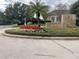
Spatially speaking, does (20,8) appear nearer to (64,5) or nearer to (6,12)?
(6,12)

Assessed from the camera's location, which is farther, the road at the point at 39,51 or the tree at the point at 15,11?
the tree at the point at 15,11

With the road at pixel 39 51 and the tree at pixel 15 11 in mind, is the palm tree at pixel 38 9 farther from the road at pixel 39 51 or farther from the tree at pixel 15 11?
the road at pixel 39 51

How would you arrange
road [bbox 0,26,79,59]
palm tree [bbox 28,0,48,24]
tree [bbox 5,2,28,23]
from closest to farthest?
road [bbox 0,26,79,59] → palm tree [bbox 28,0,48,24] → tree [bbox 5,2,28,23]

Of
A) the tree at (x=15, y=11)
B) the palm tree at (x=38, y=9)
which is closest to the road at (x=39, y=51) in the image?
the palm tree at (x=38, y=9)

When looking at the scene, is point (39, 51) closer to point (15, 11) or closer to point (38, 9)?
point (38, 9)

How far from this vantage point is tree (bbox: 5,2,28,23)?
78.9 metres

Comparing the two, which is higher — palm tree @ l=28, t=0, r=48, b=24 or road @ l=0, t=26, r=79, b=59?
palm tree @ l=28, t=0, r=48, b=24

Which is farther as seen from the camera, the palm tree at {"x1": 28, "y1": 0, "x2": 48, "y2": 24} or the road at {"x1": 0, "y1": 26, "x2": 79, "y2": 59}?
the palm tree at {"x1": 28, "y1": 0, "x2": 48, "y2": 24}

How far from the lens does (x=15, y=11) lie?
81.4 metres

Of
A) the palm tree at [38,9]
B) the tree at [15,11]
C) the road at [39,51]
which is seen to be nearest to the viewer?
the road at [39,51]

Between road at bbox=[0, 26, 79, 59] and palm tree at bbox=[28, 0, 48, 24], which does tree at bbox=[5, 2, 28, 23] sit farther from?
road at bbox=[0, 26, 79, 59]

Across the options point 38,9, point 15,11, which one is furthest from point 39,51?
point 15,11

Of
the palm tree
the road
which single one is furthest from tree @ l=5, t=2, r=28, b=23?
the road

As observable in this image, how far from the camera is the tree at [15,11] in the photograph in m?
78.9
